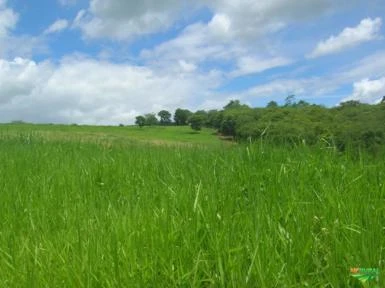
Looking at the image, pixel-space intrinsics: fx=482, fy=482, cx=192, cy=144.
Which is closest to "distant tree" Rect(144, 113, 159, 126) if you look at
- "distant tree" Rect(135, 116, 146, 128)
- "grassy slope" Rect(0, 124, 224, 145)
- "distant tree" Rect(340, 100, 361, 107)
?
"distant tree" Rect(135, 116, 146, 128)

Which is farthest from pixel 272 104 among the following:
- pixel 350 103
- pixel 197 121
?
pixel 197 121

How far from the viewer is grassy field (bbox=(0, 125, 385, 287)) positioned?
2.59 m

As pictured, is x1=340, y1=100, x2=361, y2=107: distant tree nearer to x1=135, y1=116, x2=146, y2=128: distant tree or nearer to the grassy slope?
the grassy slope

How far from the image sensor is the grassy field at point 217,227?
259 cm

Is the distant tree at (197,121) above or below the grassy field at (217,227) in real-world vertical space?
above

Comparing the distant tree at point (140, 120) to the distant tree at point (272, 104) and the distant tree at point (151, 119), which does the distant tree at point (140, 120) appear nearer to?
the distant tree at point (151, 119)

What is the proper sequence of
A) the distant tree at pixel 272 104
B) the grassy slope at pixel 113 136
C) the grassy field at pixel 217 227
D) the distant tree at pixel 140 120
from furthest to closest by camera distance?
1. the distant tree at pixel 140 120
2. the grassy slope at pixel 113 136
3. the distant tree at pixel 272 104
4. the grassy field at pixel 217 227

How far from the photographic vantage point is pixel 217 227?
303 cm

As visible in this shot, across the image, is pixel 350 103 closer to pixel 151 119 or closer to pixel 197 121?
pixel 197 121

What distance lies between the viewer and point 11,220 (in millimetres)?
4305

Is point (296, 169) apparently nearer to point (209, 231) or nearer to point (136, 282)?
point (209, 231)

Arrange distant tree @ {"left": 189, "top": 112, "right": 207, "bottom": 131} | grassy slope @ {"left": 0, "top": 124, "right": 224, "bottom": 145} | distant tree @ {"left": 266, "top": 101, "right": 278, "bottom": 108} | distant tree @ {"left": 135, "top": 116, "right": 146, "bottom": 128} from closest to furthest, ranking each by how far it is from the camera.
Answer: distant tree @ {"left": 266, "top": 101, "right": 278, "bottom": 108}
grassy slope @ {"left": 0, "top": 124, "right": 224, "bottom": 145}
distant tree @ {"left": 189, "top": 112, "right": 207, "bottom": 131}
distant tree @ {"left": 135, "top": 116, "right": 146, "bottom": 128}

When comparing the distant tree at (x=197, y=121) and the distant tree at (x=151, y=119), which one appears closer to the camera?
the distant tree at (x=197, y=121)

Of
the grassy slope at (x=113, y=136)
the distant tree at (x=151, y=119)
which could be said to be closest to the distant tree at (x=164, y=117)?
the distant tree at (x=151, y=119)
